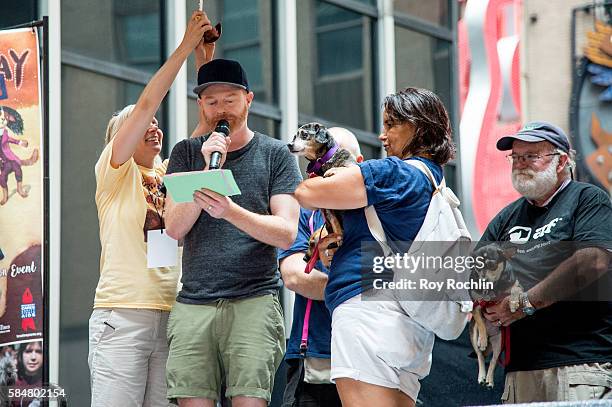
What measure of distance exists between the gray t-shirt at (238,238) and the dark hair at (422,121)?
0.68 metres

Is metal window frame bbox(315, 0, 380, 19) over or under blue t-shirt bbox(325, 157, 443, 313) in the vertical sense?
over

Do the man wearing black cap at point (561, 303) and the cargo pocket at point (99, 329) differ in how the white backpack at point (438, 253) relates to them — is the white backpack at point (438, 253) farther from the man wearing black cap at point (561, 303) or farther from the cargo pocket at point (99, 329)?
the cargo pocket at point (99, 329)

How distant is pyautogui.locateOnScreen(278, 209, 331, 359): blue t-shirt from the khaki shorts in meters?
0.15

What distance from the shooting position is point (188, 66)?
7.67 meters

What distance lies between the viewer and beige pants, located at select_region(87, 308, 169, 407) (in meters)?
4.14

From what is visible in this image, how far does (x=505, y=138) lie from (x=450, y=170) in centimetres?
507

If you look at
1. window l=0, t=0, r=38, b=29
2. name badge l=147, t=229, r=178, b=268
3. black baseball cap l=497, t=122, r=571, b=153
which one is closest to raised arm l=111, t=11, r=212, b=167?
name badge l=147, t=229, r=178, b=268

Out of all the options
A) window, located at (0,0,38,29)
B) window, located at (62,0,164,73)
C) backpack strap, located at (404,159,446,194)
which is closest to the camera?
backpack strap, located at (404,159,446,194)

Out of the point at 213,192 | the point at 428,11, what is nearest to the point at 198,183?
the point at 213,192

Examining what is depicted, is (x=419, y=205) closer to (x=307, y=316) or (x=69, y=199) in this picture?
(x=307, y=316)

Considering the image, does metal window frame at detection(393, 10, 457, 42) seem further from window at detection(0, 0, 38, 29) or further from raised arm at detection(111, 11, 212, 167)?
raised arm at detection(111, 11, 212, 167)

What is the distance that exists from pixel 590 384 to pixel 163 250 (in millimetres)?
1776

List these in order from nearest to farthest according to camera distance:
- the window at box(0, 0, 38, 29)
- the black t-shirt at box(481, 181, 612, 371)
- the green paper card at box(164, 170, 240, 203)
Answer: the green paper card at box(164, 170, 240, 203) → the black t-shirt at box(481, 181, 612, 371) → the window at box(0, 0, 38, 29)

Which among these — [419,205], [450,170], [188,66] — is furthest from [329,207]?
[450,170]
